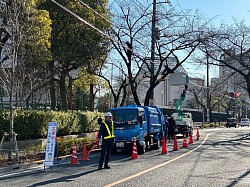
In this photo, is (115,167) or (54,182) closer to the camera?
(54,182)

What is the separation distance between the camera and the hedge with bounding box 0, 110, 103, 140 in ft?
68.3

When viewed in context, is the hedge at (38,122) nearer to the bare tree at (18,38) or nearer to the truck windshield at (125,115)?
the bare tree at (18,38)

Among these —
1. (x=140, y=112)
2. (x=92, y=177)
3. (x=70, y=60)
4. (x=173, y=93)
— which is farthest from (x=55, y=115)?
(x=173, y=93)

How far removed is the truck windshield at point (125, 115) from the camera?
1856 cm

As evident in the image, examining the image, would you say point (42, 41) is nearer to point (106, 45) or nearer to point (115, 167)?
point (115, 167)

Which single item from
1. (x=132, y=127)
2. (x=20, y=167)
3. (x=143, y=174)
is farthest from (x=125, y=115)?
(x=143, y=174)

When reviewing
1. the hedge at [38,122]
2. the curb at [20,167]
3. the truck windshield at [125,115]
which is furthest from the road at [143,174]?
the hedge at [38,122]

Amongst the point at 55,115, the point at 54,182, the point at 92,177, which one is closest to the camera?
the point at 54,182

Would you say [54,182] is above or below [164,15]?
below

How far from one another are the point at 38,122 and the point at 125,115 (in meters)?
6.36

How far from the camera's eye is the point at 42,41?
65.4 feet

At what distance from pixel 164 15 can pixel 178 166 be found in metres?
18.3

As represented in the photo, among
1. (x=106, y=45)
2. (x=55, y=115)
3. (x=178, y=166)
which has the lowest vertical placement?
(x=178, y=166)

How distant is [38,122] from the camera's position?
74.0 ft
